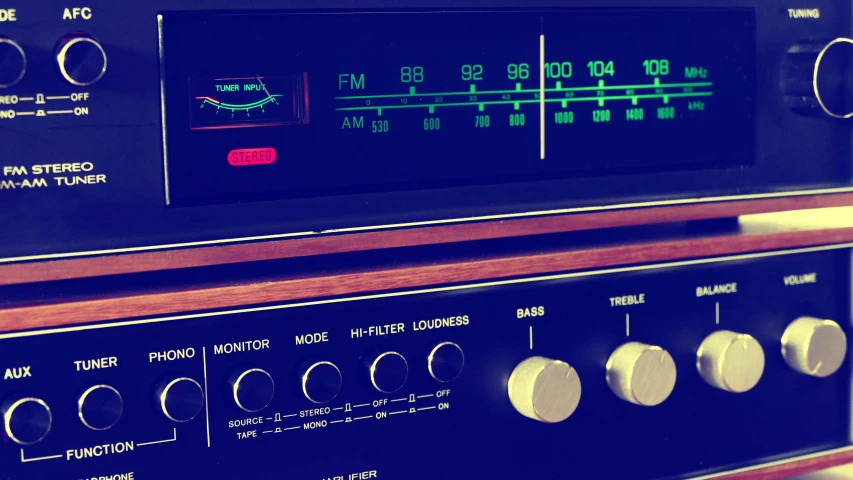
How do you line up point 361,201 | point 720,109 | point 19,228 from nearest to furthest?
1. point 19,228
2. point 361,201
3. point 720,109

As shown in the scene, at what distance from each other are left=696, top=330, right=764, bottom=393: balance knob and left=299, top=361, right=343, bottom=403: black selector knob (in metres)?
0.32

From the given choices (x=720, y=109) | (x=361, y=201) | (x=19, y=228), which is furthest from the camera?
(x=720, y=109)

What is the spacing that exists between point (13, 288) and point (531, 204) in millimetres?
370

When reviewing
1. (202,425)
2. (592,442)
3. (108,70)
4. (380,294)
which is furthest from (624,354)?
(108,70)

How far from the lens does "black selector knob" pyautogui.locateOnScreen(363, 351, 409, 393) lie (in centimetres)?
78

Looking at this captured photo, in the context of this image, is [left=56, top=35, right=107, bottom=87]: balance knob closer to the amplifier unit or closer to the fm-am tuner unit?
the fm-am tuner unit

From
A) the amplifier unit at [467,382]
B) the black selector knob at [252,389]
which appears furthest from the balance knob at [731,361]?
the black selector knob at [252,389]

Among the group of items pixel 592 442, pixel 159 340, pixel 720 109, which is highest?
pixel 720 109

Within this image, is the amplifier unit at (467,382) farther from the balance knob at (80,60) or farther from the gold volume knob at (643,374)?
the balance knob at (80,60)

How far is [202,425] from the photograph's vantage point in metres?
0.74

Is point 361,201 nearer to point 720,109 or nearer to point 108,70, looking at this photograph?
point 108,70

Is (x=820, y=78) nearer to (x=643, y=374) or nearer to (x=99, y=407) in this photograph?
(x=643, y=374)

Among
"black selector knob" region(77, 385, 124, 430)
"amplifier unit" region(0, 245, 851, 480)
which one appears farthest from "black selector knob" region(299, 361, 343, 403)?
"black selector knob" region(77, 385, 124, 430)

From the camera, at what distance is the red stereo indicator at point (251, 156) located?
29.3 inches
